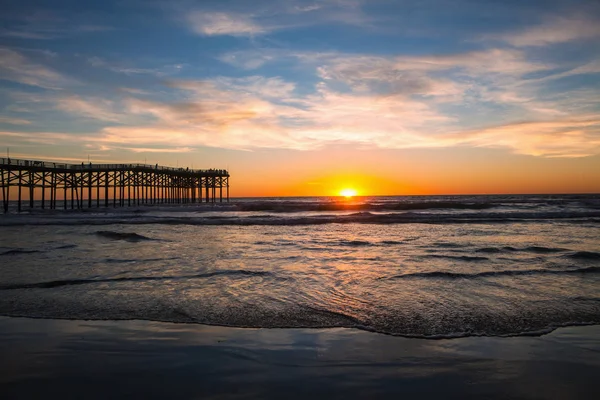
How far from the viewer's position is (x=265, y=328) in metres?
4.95

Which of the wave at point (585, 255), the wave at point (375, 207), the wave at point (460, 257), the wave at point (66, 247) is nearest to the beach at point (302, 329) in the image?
the wave at point (585, 255)

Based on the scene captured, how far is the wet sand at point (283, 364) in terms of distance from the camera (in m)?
3.27

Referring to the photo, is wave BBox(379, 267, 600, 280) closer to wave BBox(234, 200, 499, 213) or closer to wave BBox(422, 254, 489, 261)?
wave BBox(422, 254, 489, 261)

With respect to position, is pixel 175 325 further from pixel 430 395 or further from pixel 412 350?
pixel 430 395

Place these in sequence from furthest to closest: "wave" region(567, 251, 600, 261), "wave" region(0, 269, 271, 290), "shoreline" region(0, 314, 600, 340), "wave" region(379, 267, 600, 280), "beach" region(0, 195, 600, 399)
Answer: "wave" region(567, 251, 600, 261) < "wave" region(379, 267, 600, 280) < "wave" region(0, 269, 271, 290) < "shoreline" region(0, 314, 600, 340) < "beach" region(0, 195, 600, 399)

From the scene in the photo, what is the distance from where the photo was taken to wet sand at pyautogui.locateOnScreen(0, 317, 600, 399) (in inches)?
129

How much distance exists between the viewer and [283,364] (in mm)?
3818

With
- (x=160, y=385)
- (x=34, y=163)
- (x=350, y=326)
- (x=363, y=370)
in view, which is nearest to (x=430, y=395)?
(x=363, y=370)

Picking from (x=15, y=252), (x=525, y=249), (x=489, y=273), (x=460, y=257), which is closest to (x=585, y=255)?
(x=525, y=249)

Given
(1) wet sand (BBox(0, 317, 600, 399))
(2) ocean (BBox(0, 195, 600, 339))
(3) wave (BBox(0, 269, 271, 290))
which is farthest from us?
(3) wave (BBox(0, 269, 271, 290))

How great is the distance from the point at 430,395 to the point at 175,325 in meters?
3.24

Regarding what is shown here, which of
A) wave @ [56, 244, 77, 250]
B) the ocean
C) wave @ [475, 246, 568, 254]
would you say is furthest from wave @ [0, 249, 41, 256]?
wave @ [475, 246, 568, 254]

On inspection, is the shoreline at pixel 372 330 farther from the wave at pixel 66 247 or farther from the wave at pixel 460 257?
the wave at pixel 66 247

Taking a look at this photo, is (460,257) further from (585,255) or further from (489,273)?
(585,255)
